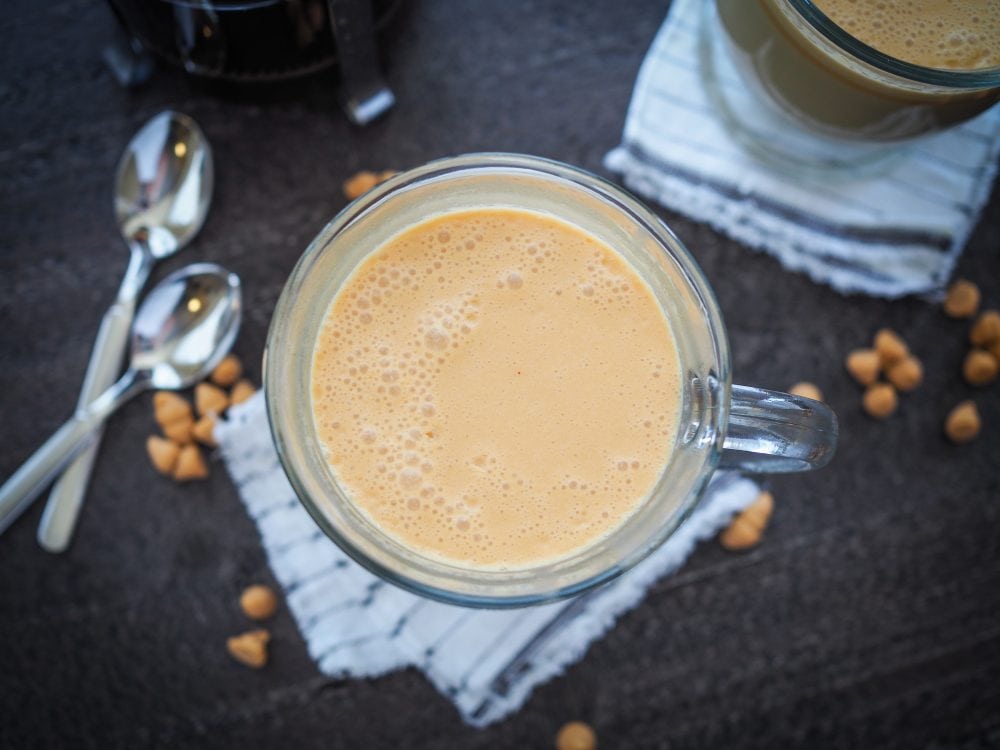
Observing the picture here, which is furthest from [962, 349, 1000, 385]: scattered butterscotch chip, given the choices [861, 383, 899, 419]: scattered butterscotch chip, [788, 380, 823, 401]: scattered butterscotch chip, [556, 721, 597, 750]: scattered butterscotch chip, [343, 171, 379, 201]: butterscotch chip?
[343, 171, 379, 201]: butterscotch chip

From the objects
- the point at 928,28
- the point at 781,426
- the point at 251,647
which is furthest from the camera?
the point at 251,647

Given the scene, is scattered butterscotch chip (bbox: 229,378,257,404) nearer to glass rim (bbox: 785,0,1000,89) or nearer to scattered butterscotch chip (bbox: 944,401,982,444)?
glass rim (bbox: 785,0,1000,89)

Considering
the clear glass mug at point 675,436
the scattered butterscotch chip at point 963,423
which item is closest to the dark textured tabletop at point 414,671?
the scattered butterscotch chip at point 963,423

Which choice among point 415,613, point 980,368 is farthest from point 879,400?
point 415,613

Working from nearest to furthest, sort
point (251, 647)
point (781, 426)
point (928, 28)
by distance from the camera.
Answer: point (781, 426) → point (928, 28) → point (251, 647)

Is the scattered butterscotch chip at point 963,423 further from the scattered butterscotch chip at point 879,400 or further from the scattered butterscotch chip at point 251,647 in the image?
the scattered butterscotch chip at point 251,647

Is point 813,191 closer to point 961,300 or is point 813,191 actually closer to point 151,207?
point 961,300

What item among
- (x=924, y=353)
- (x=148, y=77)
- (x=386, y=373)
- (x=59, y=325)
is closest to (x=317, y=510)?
(x=386, y=373)
